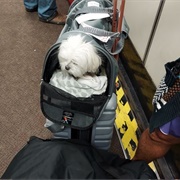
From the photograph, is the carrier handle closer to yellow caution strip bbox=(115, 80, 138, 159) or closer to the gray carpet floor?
yellow caution strip bbox=(115, 80, 138, 159)

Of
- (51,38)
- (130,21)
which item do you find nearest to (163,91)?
(130,21)

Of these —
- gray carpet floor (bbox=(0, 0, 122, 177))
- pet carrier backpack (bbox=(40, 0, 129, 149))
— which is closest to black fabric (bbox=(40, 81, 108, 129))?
pet carrier backpack (bbox=(40, 0, 129, 149))

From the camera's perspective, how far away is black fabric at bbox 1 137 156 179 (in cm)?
79

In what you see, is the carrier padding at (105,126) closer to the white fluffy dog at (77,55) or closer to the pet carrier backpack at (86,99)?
the pet carrier backpack at (86,99)

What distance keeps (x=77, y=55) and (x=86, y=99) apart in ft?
0.59

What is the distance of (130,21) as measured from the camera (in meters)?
1.65

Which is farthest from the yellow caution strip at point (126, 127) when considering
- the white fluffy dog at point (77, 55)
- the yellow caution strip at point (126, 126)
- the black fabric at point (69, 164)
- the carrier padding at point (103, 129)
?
the white fluffy dog at point (77, 55)

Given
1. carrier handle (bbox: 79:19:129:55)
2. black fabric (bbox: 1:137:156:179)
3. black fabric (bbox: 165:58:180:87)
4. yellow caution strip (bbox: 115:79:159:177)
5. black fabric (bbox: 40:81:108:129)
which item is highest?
carrier handle (bbox: 79:19:129:55)

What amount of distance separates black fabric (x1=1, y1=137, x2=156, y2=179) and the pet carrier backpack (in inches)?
3.6

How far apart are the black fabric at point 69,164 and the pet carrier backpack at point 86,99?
0.30 feet

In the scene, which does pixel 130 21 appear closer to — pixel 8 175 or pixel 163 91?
pixel 163 91

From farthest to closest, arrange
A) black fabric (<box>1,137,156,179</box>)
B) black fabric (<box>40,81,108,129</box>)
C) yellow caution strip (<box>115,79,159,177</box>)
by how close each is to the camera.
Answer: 1. yellow caution strip (<box>115,79,159,177</box>)
2. black fabric (<box>40,81,108,129</box>)
3. black fabric (<box>1,137,156,179</box>)

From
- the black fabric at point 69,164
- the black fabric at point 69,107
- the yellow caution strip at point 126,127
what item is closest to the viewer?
the black fabric at point 69,164

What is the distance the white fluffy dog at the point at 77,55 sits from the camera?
0.88m
